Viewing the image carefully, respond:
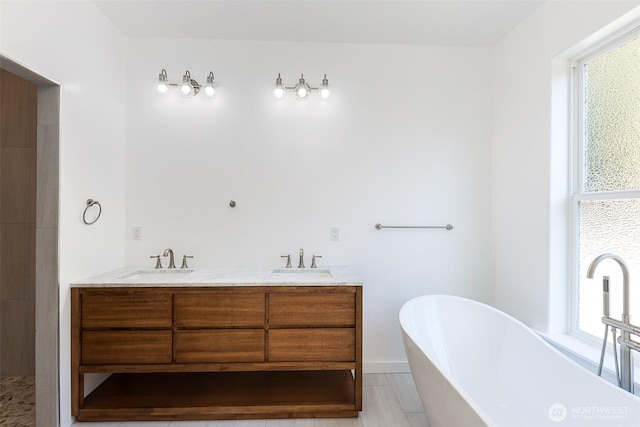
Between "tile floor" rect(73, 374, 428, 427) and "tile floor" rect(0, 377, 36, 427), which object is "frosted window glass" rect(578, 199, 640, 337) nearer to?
"tile floor" rect(73, 374, 428, 427)

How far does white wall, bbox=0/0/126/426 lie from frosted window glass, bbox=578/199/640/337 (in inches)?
122

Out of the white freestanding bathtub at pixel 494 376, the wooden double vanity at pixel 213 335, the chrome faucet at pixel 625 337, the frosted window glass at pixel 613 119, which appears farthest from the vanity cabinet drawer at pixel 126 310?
the frosted window glass at pixel 613 119

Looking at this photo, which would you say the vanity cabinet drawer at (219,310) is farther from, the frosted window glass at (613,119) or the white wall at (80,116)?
the frosted window glass at (613,119)

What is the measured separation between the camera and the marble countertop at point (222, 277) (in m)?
2.00

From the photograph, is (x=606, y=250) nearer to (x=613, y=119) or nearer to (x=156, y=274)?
(x=613, y=119)

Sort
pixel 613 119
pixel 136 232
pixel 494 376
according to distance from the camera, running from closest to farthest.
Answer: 1. pixel 613 119
2. pixel 494 376
3. pixel 136 232

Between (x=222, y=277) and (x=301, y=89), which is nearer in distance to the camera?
(x=222, y=277)

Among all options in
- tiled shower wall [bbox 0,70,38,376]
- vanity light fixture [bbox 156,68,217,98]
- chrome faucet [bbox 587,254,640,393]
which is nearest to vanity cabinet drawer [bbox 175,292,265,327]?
tiled shower wall [bbox 0,70,38,376]

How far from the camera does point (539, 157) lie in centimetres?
219

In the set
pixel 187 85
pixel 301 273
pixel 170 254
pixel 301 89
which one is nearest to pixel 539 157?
pixel 301 89

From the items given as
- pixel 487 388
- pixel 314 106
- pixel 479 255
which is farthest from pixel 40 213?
pixel 479 255

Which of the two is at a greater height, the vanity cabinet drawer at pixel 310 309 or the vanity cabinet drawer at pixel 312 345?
the vanity cabinet drawer at pixel 310 309

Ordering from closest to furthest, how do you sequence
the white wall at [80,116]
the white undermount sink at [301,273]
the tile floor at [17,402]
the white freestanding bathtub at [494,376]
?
the white freestanding bathtub at [494,376]
the white wall at [80,116]
the tile floor at [17,402]
the white undermount sink at [301,273]

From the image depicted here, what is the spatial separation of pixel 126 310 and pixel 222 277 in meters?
0.59
